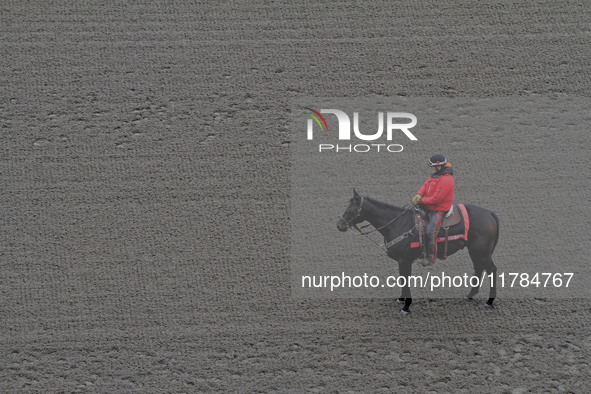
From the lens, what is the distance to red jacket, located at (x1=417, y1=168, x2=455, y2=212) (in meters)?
2.01

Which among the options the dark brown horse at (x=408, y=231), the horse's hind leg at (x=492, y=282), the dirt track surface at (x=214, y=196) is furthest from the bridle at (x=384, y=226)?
the horse's hind leg at (x=492, y=282)

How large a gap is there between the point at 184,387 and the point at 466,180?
1.43 m

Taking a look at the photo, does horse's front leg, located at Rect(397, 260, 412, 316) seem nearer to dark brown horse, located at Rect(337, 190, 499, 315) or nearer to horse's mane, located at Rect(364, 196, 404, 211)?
dark brown horse, located at Rect(337, 190, 499, 315)

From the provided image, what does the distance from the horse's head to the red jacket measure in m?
0.24

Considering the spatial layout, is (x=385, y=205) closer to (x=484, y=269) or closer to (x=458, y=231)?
(x=458, y=231)

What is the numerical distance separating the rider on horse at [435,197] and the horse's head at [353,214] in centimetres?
21

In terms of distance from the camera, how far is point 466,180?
7.05ft

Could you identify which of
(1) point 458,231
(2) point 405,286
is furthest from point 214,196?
(1) point 458,231

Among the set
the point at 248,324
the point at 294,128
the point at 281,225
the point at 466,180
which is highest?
the point at 294,128

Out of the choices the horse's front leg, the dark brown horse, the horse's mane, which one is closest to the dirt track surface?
the horse's front leg

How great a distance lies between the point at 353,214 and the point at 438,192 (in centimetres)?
34

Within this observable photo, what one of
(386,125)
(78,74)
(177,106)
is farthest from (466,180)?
(78,74)

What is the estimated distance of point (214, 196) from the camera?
2.22 m

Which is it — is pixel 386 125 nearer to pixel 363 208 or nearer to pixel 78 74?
pixel 363 208
